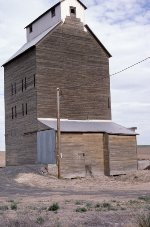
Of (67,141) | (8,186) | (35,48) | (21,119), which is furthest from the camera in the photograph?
(21,119)

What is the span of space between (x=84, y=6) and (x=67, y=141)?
15747 millimetres

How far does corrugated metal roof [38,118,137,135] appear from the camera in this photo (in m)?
40.7

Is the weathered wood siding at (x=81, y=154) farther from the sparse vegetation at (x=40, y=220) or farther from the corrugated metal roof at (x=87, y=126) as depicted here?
the sparse vegetation at (x=40, y=220)

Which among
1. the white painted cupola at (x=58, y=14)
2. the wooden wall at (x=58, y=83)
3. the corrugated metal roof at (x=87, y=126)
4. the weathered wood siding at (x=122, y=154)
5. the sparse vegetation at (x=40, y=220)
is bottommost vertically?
the sparse vegetation at (x=40, y=220)

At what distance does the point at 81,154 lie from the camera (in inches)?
1596

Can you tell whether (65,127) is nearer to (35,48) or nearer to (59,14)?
(35,48)

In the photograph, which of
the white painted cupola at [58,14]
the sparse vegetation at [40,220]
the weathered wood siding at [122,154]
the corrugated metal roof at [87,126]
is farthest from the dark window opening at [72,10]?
the sparse vegetation at [40,220]

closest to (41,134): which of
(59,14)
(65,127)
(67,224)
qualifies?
(65,127)

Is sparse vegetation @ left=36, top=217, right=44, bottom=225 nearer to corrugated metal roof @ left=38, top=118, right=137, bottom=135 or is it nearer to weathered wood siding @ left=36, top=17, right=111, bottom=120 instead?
corrugated metal roof @ left=38, top=118, right=137, bottom=135

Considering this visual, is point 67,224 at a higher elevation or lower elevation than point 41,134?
lower

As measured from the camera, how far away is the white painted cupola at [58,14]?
147 feet

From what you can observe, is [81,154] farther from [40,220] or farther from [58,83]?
[40,220]

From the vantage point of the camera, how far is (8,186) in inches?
1310

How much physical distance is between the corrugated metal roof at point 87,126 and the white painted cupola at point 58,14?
10.5 meters
